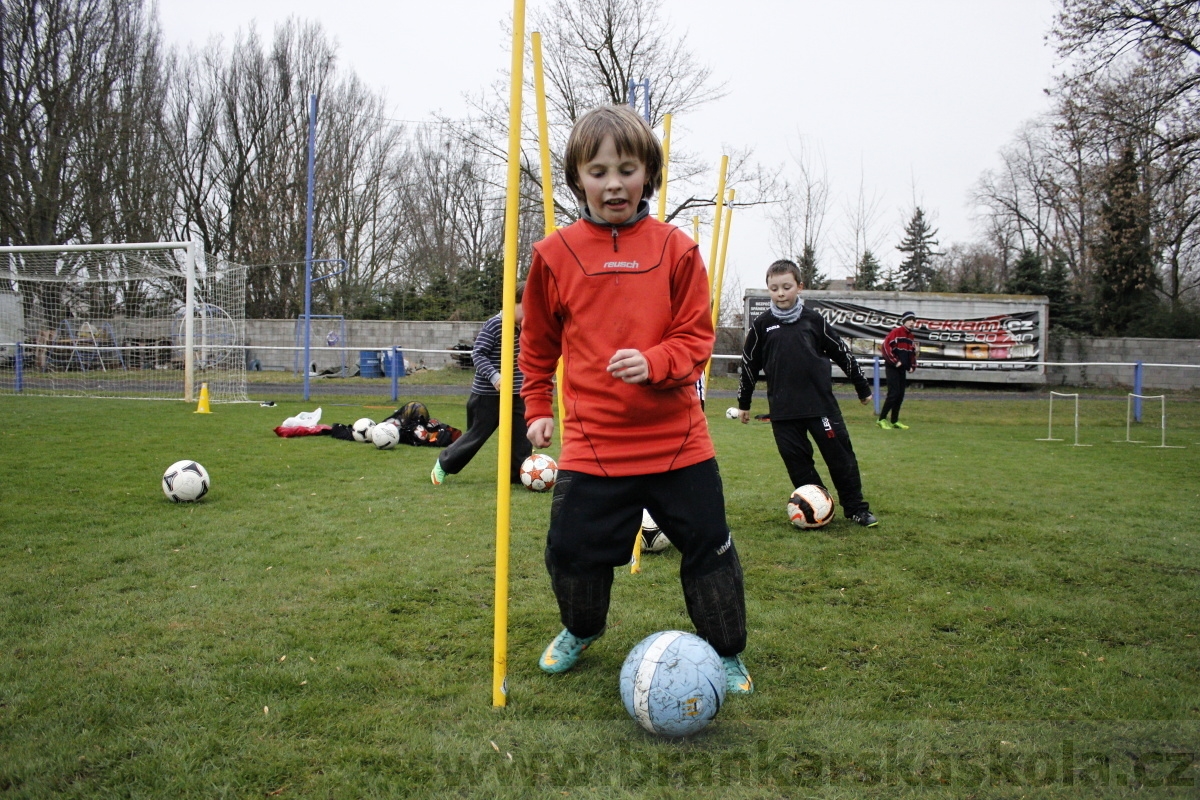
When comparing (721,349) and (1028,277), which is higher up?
(1028,277)

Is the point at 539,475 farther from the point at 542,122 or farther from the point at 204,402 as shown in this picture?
the point at 204,402

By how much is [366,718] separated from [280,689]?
0.46 metres

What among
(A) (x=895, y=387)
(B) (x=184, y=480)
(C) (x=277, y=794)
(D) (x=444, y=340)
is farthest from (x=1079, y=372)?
(C) (x=277, y=794)

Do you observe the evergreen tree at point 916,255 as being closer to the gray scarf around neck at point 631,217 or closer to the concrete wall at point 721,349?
the concrete wall at point 721,349

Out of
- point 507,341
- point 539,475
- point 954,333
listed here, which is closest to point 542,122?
point 507,341

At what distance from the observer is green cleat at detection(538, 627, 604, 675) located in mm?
3289

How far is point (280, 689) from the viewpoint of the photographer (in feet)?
10.0

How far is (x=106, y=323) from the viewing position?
69.7 feet

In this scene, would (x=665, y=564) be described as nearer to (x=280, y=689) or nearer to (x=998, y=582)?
(x=998, y=582)

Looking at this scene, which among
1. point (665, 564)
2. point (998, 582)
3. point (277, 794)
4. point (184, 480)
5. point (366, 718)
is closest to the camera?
point (277, 794)

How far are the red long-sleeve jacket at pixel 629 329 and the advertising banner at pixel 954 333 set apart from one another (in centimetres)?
2382

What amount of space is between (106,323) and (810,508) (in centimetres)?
2106

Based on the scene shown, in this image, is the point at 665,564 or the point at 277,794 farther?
the point at 665,564

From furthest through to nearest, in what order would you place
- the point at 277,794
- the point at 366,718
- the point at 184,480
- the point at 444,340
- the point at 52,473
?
the point at 444,340 → the point at 52,473 → the point at 184,480 → the point at 366,718 → the point at 277,794
